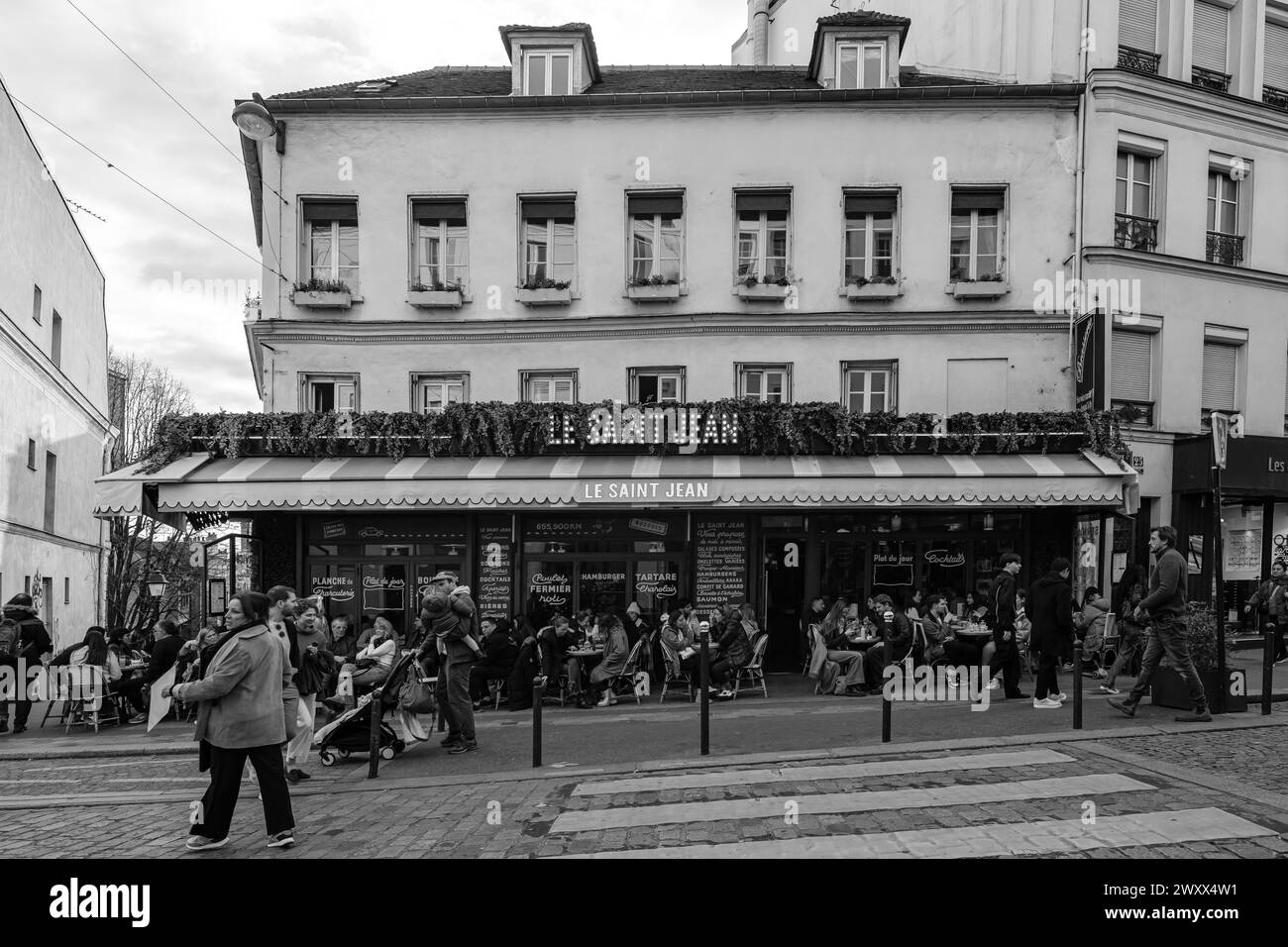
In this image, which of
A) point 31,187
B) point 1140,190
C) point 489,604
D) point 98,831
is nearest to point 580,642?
point 489,604

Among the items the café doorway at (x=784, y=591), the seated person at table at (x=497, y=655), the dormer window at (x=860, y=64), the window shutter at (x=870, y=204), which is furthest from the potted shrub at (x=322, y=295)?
the dormer window at (x=860, y=64)

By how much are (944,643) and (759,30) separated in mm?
Answer: 19002

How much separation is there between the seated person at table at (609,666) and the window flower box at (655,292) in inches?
249

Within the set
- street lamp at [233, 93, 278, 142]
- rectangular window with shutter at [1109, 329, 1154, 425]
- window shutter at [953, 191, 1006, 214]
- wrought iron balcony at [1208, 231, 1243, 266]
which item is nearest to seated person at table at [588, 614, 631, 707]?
street lamp at [233, 93, 278, 142]

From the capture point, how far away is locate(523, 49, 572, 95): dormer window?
53.2ft

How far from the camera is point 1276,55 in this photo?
17297mm

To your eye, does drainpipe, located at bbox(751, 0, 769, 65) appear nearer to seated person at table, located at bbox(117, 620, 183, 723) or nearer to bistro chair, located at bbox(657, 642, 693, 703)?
bistro chair, located at bbox(657, 642, 693, 703)

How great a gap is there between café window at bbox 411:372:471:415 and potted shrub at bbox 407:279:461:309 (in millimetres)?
1253

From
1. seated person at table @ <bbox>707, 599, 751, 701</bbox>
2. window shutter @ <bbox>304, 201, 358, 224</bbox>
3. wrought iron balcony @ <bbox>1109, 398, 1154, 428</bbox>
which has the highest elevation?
window shutter @ <bbox>304, 201, 358, 224</bbox>

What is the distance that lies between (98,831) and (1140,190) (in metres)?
18.4

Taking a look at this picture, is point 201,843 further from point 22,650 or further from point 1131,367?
point 1131,367

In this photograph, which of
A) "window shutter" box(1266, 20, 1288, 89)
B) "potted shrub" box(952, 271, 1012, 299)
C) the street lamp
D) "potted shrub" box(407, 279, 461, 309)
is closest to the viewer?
the street lamp

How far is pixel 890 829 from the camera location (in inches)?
215

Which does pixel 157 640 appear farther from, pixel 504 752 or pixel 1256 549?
pixel 1256 549
